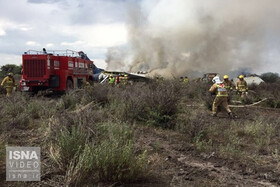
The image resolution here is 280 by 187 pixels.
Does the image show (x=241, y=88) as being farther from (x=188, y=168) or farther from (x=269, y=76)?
(x=269, y=76)

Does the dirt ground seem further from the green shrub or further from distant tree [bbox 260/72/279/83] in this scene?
distant tree [bbox 260/72/279/83]

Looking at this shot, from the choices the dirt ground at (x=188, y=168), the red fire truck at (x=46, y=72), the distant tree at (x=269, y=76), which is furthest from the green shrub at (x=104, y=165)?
the distant tree at (x=269, y=76)

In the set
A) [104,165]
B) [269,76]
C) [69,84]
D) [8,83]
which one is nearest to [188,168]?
[104,165]

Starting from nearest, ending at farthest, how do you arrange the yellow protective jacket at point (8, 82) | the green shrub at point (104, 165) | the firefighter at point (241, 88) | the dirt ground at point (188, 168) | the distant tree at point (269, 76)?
the green shrub at point (104, 165) → the dirt ground at point (188, 168) → the yellow protective jacket at point (8, 82) → the firefighter at point (241, 88) → the distant tree at point (269, 76)

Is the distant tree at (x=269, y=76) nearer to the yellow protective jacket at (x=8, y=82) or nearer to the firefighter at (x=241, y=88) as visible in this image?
the firefighter at (x=241, y=88)

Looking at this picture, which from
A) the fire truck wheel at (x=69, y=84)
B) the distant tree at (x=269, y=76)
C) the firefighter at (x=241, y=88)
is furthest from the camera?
the distant tree at (x=269, y=76)

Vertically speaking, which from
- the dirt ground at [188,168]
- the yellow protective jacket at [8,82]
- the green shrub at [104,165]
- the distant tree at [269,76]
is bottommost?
the dirt ground at [188,168]

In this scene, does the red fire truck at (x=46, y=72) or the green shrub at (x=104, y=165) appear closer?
the green shrub at (x=104, y=165)

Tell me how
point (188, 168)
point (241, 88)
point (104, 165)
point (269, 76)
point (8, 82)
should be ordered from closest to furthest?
point (104, 165)
point (188, 168)
point (8, 82)
point (241, 88)
point (269, 76)

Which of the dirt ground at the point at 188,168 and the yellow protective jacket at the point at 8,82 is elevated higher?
the yellow protective jacket at the point at 8,82

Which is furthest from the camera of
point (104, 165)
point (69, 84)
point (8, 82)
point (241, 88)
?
point (69, 84)

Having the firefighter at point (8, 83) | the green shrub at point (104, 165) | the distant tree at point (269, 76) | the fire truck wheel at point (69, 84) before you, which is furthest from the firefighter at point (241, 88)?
the distant tree at point (269, 76)

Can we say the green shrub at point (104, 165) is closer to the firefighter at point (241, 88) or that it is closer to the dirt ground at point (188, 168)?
the dirt ground at point (188, 168)

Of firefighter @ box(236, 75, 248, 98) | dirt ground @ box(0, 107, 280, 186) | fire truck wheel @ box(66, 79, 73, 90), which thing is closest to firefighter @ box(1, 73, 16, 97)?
fire truck wheel @ box(66, 79, 73, 90)
